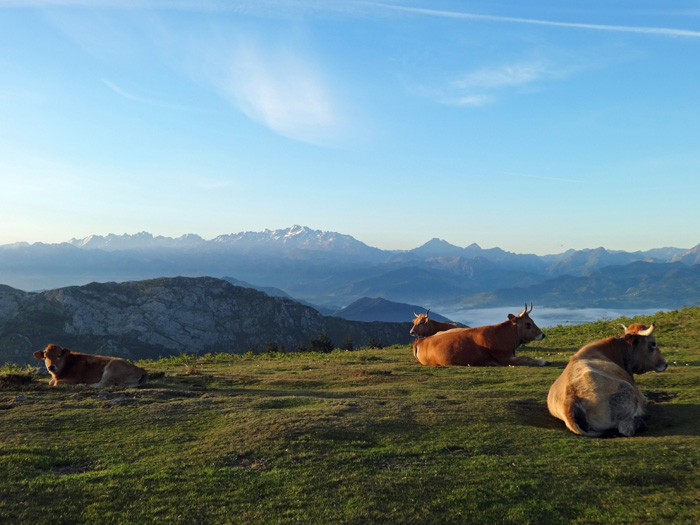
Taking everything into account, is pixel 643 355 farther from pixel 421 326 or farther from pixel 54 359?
pixel 54 359

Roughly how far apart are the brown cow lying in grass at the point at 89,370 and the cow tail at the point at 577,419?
11918 millimetres

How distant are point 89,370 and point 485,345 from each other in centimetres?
1367

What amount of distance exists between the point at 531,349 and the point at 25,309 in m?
218

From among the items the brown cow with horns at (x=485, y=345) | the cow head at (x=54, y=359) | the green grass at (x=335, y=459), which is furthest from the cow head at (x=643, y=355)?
the cow head at (x=54, y=359)

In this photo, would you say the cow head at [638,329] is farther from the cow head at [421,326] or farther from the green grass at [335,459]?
the cow head at [421,326]

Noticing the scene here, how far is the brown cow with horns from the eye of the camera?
60.8ft

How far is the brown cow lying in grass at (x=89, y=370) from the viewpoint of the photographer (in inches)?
591

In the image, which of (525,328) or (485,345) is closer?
(485,345)

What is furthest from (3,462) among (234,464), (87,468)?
(234,464)

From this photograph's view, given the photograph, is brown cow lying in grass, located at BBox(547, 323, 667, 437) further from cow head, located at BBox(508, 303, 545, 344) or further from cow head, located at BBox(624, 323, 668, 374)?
cow head, located at BBox(508, 303, 545, 344)

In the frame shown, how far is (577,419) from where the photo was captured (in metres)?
9.52

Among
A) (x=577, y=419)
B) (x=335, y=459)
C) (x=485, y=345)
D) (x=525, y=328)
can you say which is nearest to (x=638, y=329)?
(x=525, y=328)

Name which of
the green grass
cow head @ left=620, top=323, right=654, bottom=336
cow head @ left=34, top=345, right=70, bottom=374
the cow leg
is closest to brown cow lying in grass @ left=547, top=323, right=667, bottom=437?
the green grass

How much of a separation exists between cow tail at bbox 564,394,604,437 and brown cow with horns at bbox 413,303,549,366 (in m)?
8.30
